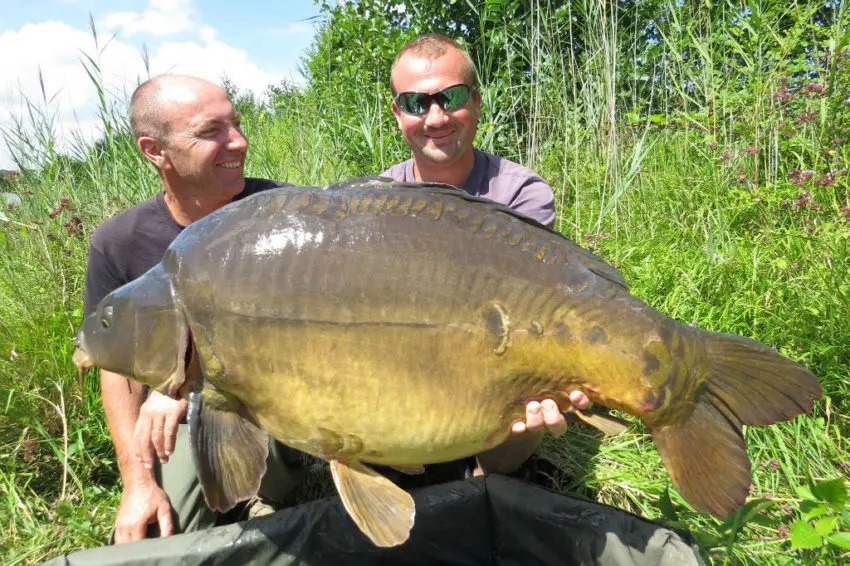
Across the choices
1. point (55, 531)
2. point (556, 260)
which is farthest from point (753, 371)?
point (55, 531)

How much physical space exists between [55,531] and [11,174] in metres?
1.98

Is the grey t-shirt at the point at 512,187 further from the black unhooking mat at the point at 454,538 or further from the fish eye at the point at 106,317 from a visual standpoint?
the fish eye at the point at 106,317

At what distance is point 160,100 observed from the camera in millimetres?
2008

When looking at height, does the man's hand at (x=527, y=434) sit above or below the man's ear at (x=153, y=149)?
below

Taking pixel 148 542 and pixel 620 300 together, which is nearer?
pixel 620 300

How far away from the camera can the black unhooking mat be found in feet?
4.64

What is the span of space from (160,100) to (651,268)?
191cm

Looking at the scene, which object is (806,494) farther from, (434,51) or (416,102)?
(434,51)

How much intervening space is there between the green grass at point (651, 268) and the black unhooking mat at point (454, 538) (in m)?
0.17

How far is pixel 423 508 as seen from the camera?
5.33ft

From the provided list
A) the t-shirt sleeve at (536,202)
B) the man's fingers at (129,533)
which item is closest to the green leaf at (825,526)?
the t-shirt sleeve at (536,202)

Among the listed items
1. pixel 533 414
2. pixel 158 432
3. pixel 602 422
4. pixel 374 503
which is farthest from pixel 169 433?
pixel 602 422

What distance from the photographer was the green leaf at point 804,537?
1180 mm

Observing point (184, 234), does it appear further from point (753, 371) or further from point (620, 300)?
point (753, 371)
